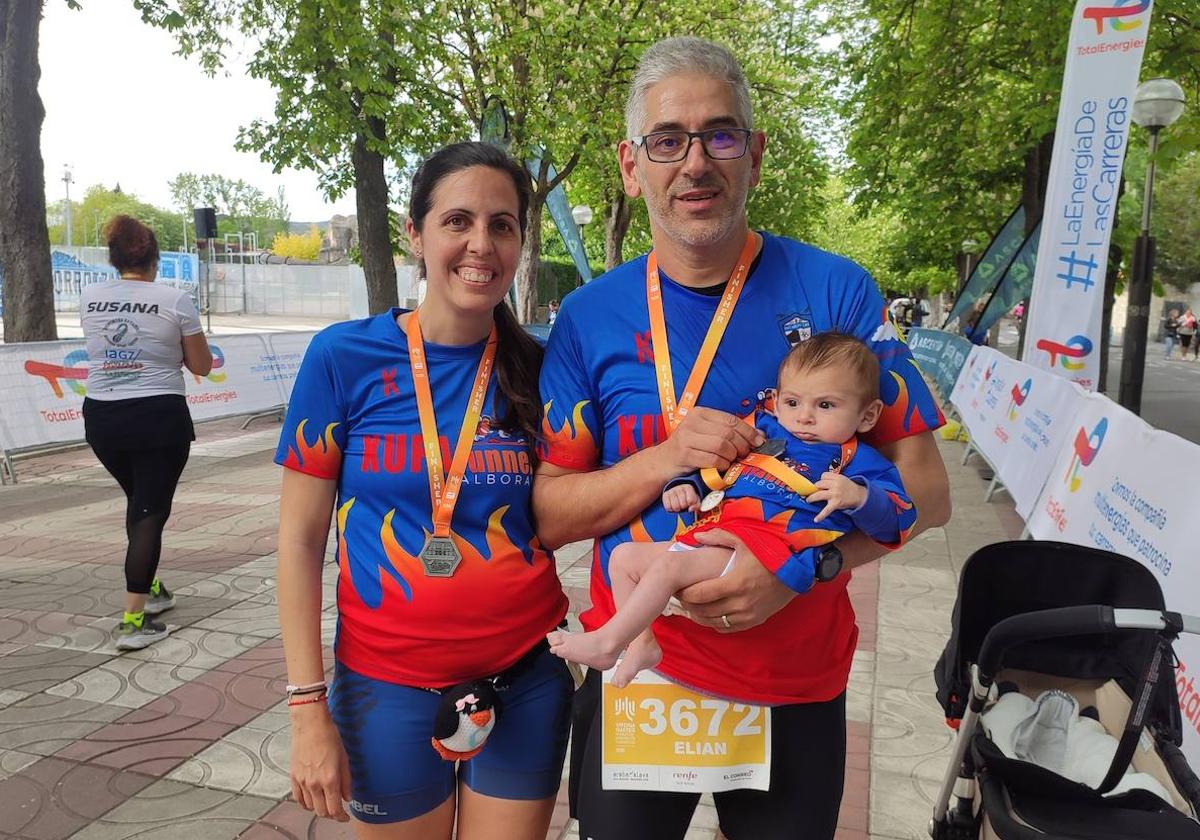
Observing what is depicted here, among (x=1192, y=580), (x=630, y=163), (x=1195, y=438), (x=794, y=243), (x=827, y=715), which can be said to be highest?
(x=630, y=163)

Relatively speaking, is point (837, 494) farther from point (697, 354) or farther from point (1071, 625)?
point (1071, 625)

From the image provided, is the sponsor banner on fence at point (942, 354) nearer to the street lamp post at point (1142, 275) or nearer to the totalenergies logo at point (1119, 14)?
the street lamp post at point (1142, 275)

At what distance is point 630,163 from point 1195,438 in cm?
1430

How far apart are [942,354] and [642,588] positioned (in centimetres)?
1836

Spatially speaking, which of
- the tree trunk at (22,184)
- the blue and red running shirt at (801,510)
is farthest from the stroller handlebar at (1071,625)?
the tree trunk at (22,184)

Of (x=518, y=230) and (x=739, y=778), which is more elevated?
(x=518, y=230)

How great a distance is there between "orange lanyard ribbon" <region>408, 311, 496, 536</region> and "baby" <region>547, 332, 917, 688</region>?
0.37 metres

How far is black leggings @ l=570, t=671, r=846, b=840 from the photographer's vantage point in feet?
5.65

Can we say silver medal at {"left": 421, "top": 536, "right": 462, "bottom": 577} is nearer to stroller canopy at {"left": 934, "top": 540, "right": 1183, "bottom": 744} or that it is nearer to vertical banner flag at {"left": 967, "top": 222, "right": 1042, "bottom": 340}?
stroller canopy at {"left": 934, "top": 540, "right": 1183, "bottom": 744}

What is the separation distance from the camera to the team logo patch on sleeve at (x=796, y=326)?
178 cm

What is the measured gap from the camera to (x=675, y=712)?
5.66 ft

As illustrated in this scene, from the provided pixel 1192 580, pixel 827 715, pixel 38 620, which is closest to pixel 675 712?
pixel 827 715

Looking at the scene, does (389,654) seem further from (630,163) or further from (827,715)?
(630,163)

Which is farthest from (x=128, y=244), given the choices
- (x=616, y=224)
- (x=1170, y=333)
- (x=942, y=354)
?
(x=1170, y=333)
